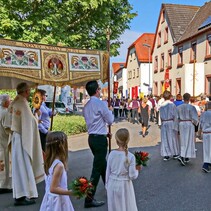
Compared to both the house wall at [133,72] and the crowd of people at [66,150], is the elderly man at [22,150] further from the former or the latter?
the house wall at [133,72]

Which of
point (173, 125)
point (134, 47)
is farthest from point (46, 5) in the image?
point (134, 47)

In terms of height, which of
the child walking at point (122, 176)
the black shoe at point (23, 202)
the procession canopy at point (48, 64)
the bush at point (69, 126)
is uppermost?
the procession canopy at point (48, 64)

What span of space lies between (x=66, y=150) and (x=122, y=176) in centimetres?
92

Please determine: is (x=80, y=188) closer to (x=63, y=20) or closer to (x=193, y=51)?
(x=63, y=20)

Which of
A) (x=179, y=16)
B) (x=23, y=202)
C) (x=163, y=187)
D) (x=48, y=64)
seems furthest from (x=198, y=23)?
(x=23, y=202)

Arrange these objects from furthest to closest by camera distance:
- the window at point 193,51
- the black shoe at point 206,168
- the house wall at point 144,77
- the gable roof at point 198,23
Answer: the house wall at point 144,77 < the window at point 193,51 < the gable roof at point 198,23 < the black shoe at point 206,168

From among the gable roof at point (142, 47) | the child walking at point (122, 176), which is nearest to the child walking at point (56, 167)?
the child walking at point (122, 176)

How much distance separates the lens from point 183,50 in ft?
99.4

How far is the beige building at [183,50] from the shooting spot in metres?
A: 24.4

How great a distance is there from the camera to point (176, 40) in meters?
32.2

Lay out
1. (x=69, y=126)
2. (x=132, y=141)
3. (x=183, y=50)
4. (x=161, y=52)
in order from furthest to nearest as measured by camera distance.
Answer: (x=161, y=52), (x=183, y=50), (x=69, y=126), (x=132, y=141)

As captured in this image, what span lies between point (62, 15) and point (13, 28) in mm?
2822

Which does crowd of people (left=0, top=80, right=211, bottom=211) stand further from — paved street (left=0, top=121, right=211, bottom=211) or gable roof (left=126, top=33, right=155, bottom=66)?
gable roof (left=126, top=33, right=155, bottom=66)

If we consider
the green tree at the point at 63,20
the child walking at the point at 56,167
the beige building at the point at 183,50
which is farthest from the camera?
the beige building at the point at 183,50
